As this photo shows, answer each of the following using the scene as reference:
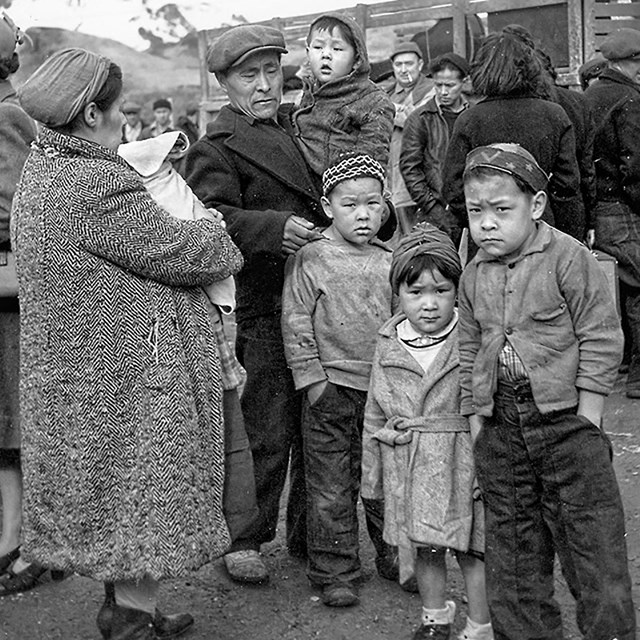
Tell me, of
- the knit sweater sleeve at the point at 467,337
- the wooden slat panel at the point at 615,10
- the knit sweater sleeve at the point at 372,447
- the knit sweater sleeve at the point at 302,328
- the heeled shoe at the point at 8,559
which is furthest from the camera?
the wooden slat panel at the point at 615,10

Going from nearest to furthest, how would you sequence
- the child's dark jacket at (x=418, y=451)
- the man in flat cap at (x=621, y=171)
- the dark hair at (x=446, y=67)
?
the child's dark jacket at (x=418, y=451) < the man in flat cap at (x=621, y=171) < the dark hair at (x=446, y=67)

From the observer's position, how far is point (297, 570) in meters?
4.80

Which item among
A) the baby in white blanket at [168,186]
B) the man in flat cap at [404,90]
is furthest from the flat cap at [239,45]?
the man in flat cap at [404,90]

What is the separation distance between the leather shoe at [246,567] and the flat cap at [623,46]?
4.43 metres

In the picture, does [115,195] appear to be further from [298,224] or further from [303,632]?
[303,632]

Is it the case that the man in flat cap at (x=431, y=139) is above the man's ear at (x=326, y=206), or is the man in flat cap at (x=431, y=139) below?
below

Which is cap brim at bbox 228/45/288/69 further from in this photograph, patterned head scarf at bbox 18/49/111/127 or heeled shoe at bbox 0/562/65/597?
heeled shoe at bbox 0/562/65/597

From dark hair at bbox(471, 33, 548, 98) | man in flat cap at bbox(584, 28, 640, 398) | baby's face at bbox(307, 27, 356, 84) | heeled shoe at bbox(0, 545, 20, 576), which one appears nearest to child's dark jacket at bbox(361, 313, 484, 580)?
baby's face at bbox(307, 27, 356, 84)

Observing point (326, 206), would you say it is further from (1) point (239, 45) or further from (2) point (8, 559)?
(2) point (8, 559)

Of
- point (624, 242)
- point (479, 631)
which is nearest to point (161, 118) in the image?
point (624, 242)

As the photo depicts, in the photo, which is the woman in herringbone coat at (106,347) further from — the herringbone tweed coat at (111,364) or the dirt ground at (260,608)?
the dirt ground at (260,608)

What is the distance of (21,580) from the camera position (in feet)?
15.5

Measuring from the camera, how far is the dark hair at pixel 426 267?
3.88 metres

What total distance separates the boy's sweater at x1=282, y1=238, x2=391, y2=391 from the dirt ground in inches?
33.7
